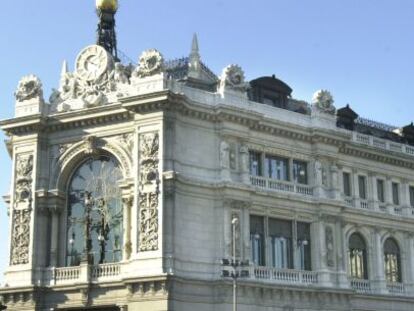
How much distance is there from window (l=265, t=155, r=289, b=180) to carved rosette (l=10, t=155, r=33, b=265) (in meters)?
14.4

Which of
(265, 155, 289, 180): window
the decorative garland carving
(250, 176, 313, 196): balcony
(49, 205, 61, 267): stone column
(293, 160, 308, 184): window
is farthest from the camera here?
(293, 160, 308, 184): window

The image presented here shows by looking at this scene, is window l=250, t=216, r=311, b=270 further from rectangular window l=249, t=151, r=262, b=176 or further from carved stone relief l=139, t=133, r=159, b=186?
carved stone relief l=139, t=133, r=159, b=186

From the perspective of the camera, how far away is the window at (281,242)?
179 ft

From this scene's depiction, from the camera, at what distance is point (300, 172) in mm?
57031

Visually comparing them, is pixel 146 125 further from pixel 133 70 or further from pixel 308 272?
pixel 308 272

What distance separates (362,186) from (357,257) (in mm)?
4963

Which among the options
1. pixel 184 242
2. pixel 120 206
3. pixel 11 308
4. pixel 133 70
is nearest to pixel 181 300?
pixel 184 242

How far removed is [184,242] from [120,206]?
4.97m

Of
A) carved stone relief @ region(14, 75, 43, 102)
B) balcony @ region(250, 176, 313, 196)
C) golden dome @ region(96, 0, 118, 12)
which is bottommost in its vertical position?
balcony @ region(250, 176, 313, 196)

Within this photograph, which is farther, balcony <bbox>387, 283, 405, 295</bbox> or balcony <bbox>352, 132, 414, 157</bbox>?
balcony <bbox>352, 132, 414, 157</bbox>

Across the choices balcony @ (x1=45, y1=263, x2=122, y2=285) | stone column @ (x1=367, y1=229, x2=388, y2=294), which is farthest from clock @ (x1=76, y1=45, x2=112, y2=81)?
stone column @ (x1=367, y1=229, x2=388, y2=294)

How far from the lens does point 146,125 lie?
51125 millimetres

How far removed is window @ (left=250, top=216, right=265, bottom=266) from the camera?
175 ft

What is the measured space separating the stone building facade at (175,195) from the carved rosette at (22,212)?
7cm
